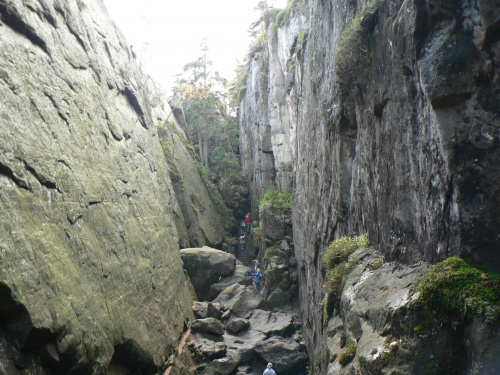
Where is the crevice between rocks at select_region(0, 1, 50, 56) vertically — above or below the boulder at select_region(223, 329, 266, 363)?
above

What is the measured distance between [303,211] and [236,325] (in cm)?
646

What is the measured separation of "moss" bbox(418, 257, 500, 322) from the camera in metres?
3.88

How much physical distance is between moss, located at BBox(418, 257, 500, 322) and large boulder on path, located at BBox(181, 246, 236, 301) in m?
18.9

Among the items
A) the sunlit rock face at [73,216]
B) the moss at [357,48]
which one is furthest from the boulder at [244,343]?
the moss at [357,48]

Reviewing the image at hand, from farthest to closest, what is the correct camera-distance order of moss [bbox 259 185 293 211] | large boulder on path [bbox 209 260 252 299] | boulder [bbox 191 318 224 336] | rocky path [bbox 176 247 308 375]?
moss [bbox 259 185 293 211] → large boulder on path [bbox 209 260 252 299] → boulder [bbox 191 318 224 336] → rocky path [bbox 176 247 308 375]

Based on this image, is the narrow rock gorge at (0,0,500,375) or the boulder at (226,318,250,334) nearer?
the narrow rock gorge at (0,0,500,375)

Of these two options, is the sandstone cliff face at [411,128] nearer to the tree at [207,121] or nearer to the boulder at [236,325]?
the boulder at [236,325]

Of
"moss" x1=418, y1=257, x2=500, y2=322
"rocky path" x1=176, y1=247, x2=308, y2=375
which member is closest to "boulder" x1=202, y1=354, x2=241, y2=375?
"rocky path" x1=176, y1=247, x2=308, y2=375

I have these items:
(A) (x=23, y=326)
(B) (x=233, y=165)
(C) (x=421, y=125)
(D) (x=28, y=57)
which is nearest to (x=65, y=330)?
(A) (x=23, y=326)

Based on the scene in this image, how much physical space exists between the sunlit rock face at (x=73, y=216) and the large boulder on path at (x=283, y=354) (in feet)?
12.4

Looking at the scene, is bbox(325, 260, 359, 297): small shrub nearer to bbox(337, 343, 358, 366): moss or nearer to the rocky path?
bbox(337, 343, 358, 366): moss

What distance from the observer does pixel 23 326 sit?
718 centimetres

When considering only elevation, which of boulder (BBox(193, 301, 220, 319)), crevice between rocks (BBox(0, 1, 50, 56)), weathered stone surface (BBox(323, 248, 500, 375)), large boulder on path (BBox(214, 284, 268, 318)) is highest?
crevice between rocks (BBox(0, 1, 50, 56))

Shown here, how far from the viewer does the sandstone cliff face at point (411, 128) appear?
469 cm
